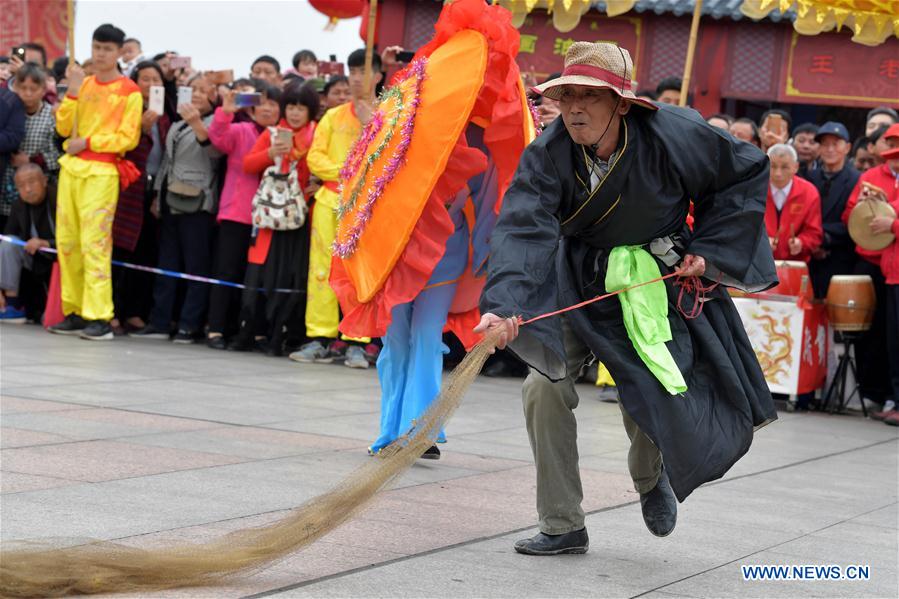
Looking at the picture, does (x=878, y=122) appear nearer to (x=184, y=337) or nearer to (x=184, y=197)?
(x=184, y=197)

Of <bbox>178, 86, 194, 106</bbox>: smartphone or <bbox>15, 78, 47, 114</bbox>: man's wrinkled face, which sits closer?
<bbox>178, 86, 194, 106</bbox>: smartphone

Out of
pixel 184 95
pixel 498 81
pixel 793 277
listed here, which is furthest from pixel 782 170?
pixel 184 95

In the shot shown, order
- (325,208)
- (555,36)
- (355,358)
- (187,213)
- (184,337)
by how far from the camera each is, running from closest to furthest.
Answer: (325,208)
(355,358)
(187,213)
(184,337)
(555,36)

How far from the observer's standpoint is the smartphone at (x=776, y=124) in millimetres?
10305

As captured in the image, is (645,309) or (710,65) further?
(710,65)

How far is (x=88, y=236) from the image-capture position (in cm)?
1091

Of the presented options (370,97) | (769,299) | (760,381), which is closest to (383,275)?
(760,381)

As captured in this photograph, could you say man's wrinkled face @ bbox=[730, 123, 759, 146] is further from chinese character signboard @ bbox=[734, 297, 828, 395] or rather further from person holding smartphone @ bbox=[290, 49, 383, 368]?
person holding smartphone @ bbox=[290, 49, 383, 368]

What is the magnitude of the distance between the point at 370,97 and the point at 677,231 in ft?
17.0

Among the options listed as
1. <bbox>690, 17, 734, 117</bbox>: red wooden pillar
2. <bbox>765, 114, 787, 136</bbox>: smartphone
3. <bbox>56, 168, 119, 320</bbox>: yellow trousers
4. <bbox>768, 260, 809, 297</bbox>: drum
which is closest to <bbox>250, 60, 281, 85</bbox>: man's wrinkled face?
<bbox>56, 168, 119, 320</bbox>: yellow trousers

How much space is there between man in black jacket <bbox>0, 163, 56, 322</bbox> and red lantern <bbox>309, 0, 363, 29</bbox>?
4980 millimetres

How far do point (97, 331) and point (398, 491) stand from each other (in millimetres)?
5908

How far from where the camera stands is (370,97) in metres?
9.74

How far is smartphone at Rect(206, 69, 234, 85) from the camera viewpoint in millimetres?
11414
